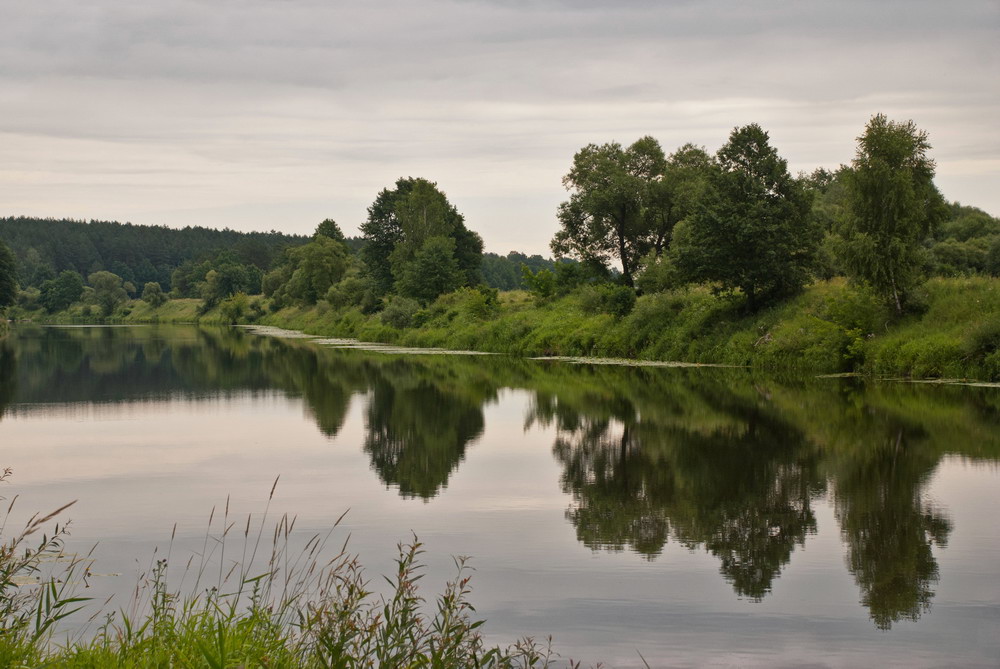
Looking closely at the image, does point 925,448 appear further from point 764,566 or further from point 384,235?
point 384,235

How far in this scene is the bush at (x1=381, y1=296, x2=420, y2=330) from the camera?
69.1 metres

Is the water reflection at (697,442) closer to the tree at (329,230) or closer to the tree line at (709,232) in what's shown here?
the tree line at (709,232)

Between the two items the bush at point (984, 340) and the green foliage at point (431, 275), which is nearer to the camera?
the bush at point (984, 340)

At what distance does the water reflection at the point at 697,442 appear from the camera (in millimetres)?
11742

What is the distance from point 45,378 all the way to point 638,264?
3287cm

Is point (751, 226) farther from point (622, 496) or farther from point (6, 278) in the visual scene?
point (6, 278)

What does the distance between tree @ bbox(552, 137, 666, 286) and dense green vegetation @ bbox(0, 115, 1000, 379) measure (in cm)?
9

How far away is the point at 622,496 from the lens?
576 inches

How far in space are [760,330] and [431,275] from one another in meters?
34.6

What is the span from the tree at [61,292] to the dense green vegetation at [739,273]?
116m

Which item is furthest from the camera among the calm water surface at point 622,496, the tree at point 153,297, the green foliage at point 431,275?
the tree at point 153,297

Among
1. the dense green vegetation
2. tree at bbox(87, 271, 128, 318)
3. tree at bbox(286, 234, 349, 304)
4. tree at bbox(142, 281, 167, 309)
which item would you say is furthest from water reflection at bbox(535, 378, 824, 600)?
tree at bbox(87, 271, 128, 318)

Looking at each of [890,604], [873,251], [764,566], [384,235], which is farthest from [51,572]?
[384,235]

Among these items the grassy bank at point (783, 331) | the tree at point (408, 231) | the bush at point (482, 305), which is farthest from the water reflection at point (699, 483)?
the tree at point (408, 231)
